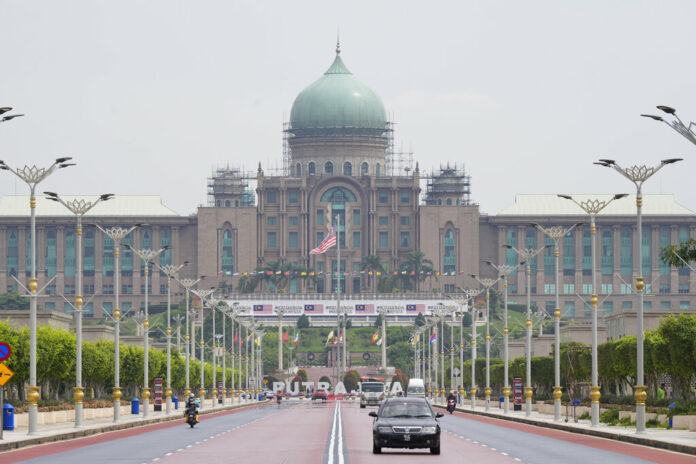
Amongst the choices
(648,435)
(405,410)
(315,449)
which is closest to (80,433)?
(315,449)

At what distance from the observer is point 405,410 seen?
45250mm

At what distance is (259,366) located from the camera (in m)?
198

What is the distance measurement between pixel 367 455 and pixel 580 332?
8717 centimetres

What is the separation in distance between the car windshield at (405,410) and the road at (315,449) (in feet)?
3.70

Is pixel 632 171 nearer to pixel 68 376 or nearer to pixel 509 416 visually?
pixel 509 416

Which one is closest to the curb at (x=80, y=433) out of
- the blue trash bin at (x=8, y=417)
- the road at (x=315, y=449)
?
the road at (x=315, y=449)

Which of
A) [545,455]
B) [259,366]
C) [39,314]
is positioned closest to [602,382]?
[39,314]

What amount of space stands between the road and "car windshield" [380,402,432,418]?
113cm

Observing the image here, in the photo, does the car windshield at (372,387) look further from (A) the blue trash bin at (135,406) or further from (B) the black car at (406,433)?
(B) the black car at (406,433)

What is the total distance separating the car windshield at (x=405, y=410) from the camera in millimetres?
44938

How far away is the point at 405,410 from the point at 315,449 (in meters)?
3.00

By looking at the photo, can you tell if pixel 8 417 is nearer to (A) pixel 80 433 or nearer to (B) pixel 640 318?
(A) pixel 80 433

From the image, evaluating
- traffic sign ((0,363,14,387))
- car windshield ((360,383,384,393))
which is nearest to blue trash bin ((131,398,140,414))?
traffic sign ((0,363,14,387))

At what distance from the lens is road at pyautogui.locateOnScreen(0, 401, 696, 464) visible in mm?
40344
